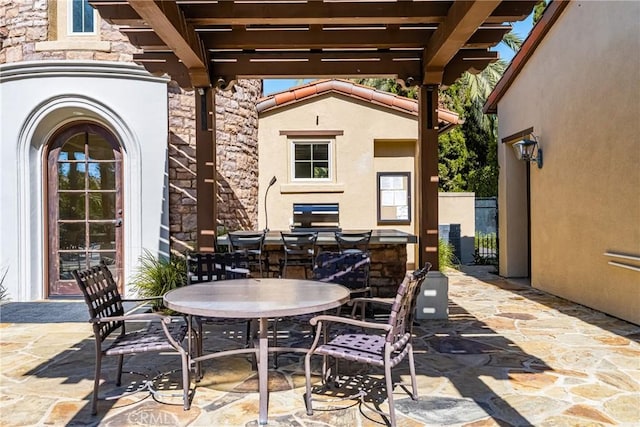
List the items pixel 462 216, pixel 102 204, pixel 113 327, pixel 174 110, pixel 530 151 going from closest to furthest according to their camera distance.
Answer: pixel 113 327 < pixel 102 204 < pixel 174 110 < pixel 530 151 < pixel 462 216

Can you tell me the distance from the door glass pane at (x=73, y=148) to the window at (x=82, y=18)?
1583 mm

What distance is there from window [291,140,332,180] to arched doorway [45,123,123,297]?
3.90m

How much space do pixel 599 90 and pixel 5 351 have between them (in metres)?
7.54

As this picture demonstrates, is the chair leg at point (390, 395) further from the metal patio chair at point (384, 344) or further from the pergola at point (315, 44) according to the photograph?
the pergola at point (315, 44)

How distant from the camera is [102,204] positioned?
6.99 metres

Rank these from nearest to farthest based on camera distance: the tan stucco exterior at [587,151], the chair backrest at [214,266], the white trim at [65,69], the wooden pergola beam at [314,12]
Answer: the wooden pergola beam at [314,12]
the chair backrest at [214,266]
the tan stucco exterior at [587,151]
the white trim at [65,69]

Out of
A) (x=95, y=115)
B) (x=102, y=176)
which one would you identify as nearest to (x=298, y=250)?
(x=102, y=176)

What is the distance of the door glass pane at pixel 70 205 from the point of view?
6.97 m

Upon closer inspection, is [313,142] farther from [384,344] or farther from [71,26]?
[384,344]

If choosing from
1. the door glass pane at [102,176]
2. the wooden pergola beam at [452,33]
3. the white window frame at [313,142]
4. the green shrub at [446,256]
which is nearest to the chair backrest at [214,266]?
the wooden pergola beam at [452,33]

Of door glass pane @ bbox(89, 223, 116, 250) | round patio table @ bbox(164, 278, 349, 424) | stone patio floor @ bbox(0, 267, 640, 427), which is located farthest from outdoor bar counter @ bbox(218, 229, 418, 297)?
round patio table @ bbox(164, 278, 349, 424)

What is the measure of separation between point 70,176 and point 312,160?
4.72 meters

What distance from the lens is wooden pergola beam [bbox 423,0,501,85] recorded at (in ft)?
12.6

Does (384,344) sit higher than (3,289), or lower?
higher
